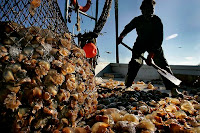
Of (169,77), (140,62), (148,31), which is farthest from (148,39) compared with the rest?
(169,77)

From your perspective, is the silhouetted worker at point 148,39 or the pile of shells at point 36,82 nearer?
the pile of shells at point 36,82

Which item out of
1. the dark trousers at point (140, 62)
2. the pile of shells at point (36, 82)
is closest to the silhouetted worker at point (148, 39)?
the dark trousers at point (140, 62)

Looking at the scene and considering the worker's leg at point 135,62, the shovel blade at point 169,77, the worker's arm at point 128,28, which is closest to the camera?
the shovel blade at point 169,77

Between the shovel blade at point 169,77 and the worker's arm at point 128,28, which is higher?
the worker's arm at point 128,28

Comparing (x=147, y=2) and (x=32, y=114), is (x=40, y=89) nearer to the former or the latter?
(x=32, y=114)

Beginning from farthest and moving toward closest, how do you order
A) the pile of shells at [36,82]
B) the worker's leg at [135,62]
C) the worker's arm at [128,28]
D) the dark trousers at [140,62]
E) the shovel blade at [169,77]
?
the worker's arm at [128,28] < the worker's leg at [135,62] < the dark trousers at [140,62] < the shovel blade at [169,77] < the pile of shells at [36,82]

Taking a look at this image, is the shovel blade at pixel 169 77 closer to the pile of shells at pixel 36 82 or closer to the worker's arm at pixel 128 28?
the worker's arm at pixel 128 28

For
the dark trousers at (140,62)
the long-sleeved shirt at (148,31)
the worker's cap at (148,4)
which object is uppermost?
the worker's cap at (148,4)

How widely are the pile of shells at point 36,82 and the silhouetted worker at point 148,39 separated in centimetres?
278

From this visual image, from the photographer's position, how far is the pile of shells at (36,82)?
0.98 m

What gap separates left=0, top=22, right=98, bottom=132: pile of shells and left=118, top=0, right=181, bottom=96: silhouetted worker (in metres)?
2.78

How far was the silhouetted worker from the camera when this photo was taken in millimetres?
3467

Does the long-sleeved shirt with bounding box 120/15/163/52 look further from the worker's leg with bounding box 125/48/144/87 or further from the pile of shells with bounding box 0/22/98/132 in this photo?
the pile of shells with bounding box 0/22/98/132

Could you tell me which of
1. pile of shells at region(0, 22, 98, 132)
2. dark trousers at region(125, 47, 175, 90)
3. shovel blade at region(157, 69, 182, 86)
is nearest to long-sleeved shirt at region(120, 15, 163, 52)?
dark trousers at region(125, 47, 175, 90)
